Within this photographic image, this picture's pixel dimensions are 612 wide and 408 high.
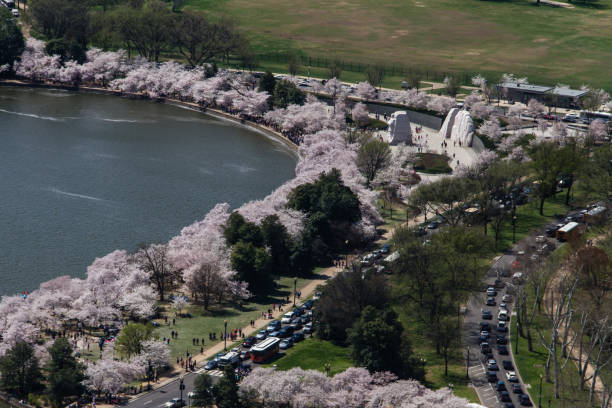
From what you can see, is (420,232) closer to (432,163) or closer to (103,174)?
(432,163)

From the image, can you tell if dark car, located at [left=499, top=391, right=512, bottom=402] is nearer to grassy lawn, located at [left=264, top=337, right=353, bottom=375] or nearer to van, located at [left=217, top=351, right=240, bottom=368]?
grassy lawn, located at [left=264, top=337, right=353, bottom=375]

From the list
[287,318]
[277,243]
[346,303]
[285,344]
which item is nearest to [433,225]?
[277,243]

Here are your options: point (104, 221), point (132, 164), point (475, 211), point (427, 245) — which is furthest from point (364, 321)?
point (132, 164)

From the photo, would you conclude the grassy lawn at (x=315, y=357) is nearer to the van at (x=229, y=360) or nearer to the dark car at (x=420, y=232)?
the van at (x=229, y=360)

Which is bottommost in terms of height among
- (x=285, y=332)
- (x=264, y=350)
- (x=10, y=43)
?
(x=285, y=332)

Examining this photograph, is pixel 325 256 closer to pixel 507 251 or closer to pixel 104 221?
pixel 507 251

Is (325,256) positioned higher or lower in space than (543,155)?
lower

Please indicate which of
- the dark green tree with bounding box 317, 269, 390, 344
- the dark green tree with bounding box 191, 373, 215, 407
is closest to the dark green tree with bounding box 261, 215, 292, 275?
the dark green tree with bounding box 317, 269, 390, 344
